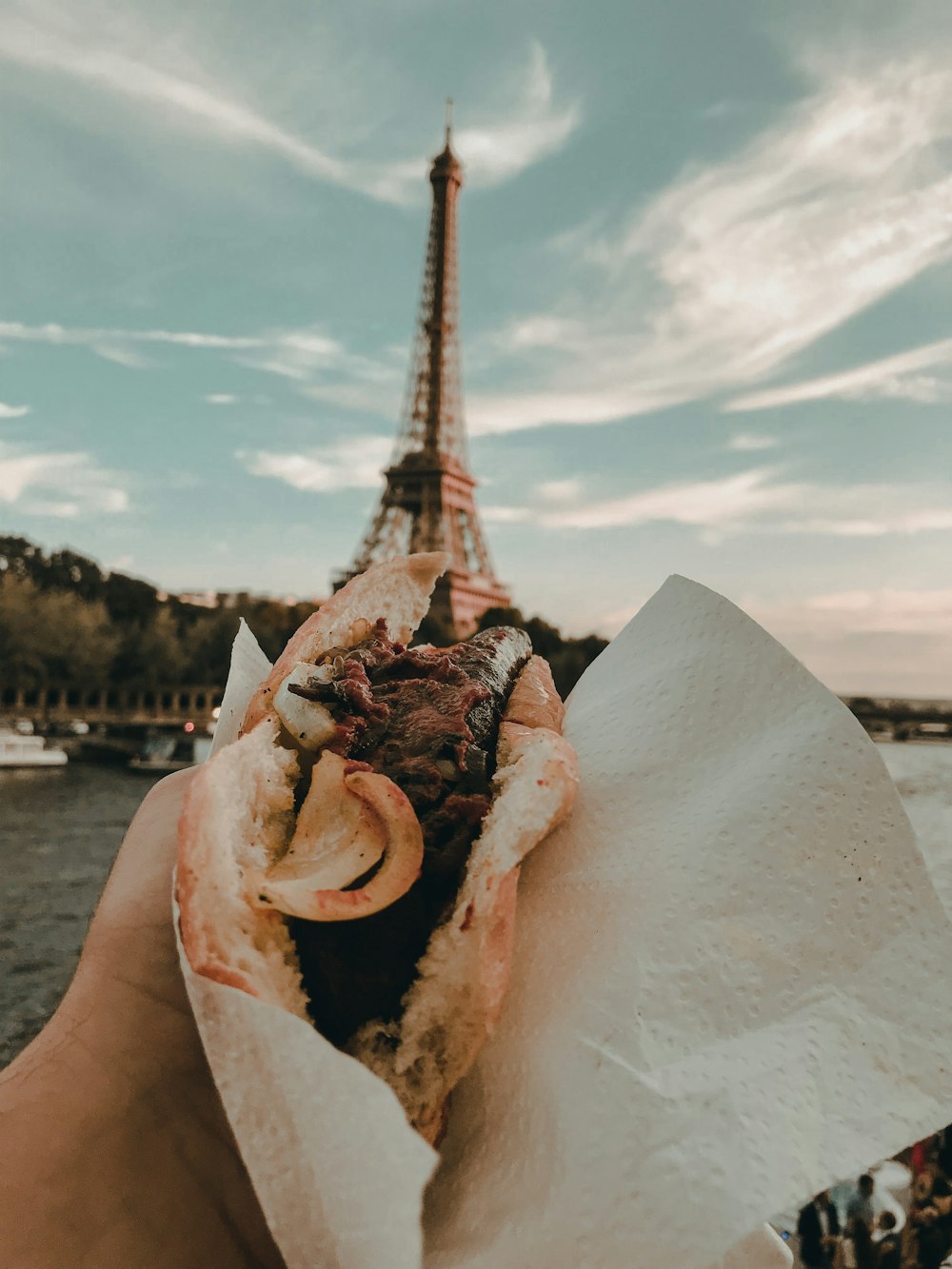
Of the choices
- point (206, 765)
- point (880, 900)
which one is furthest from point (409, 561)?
point (880, 900)

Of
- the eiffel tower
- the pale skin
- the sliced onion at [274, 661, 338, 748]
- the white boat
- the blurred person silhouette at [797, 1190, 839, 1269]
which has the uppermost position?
the eiffel tower

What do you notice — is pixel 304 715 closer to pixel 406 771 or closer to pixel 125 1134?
pixel 406 771

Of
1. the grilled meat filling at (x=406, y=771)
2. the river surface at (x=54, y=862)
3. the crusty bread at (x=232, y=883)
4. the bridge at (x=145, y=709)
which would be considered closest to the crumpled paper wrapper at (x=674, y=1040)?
the crusty bread at (x=232, y=883)

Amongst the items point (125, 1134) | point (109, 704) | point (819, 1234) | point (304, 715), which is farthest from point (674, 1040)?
point (109, 704)

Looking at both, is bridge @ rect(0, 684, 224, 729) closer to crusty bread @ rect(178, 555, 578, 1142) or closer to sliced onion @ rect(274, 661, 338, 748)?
sliced onion @ rect(274, 661, 338, 748)

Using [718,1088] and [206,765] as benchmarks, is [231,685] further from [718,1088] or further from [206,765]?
[718,1088]

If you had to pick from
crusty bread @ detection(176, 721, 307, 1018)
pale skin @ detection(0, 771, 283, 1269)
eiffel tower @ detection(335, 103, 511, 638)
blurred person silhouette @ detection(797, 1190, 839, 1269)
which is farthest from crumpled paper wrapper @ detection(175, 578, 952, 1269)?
eiffel tower @ detection(335, 103, 511, 638)
